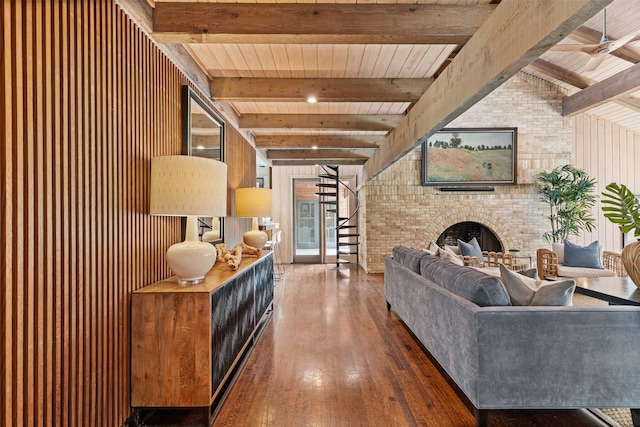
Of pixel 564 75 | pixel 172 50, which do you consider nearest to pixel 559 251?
pixel 564 75

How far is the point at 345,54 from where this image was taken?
10.0ft

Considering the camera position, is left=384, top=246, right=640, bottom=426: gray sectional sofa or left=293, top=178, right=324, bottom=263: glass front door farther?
left=293, top=178, right=324, bottom=263: glass front door

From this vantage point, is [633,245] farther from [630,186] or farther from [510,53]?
[630,186]

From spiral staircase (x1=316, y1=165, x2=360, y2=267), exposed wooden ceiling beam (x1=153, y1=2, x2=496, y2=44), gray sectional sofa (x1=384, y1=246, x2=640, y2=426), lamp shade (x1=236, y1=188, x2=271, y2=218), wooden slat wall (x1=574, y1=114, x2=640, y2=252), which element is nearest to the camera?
gray sectional sofa (x1=384, y1=246, x2=640, y2=426)

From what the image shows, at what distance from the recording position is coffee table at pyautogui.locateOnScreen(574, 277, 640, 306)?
261 centimetres

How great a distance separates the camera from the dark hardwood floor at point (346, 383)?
206 centimetres

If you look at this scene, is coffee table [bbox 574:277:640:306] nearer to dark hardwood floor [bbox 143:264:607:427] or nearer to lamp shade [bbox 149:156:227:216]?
dark hardwood floor [bbox 143:264:607:427]

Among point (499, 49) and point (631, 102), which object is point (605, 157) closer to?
point (631, 102)

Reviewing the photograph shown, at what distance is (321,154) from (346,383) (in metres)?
5.12

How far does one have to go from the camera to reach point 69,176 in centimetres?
150

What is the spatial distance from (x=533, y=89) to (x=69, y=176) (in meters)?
8.46

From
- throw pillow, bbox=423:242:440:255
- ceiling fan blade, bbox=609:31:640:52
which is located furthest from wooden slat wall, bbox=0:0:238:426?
ceiling fan blade, bbox=609:31:640:52

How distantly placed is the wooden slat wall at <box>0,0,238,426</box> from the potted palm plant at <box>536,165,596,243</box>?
753 centimetres

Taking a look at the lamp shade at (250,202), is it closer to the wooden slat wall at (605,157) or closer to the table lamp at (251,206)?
the table lamp at (251,206)
